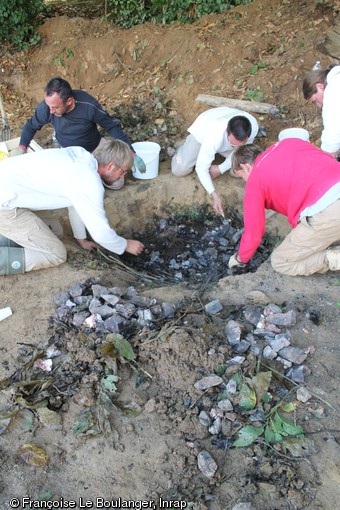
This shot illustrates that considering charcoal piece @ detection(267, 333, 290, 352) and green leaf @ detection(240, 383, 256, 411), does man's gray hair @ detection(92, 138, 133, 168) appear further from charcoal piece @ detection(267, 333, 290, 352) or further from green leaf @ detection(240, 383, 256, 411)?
green leaf @ detection(240, 383, 256, 411)

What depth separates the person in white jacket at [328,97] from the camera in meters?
4.07

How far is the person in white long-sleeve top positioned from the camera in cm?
372

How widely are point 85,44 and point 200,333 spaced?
19.4ft

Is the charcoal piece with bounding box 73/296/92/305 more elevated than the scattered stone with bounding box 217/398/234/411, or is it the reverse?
the charcoal piece with bounding box 73/296/92/305

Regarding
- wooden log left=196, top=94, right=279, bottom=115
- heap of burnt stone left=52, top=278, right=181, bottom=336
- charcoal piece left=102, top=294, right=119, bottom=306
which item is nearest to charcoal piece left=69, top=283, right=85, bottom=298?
heap of burnt stone left=52, top=278, right=181, bottom=336

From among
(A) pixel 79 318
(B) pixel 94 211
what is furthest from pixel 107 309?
(B) pixel 94 211

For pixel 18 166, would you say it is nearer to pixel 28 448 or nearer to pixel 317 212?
pixel 28 448

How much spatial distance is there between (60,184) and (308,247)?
2240 millimetres

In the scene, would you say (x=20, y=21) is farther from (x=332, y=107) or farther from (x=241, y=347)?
(x=241, y=347)

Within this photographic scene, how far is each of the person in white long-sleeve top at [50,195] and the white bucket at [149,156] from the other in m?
1.20

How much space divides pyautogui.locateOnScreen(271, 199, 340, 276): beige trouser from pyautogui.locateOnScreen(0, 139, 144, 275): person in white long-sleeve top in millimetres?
1368

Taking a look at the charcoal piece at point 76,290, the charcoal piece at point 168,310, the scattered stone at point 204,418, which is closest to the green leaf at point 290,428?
the scattered stone at point 204,418

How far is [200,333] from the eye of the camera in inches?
134

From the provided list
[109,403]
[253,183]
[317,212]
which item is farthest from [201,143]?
[109,403]
